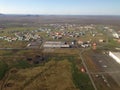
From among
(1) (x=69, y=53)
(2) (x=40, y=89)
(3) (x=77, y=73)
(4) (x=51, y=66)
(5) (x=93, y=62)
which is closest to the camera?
(2) (x=40, y=89)

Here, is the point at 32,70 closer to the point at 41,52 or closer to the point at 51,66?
the point at 51,66

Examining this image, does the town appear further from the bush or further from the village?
the village

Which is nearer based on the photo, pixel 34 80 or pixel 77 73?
pixel 34 80

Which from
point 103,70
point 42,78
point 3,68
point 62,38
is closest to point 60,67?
point 42,78

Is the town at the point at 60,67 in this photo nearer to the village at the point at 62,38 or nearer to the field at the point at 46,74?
the field at the point at 46,74

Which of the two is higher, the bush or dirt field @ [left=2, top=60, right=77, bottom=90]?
dirt field @ [left=2, top=60, right=77, bottom=90]

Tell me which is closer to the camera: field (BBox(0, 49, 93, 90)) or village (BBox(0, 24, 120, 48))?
field (BBox(0, 49, 93, 90))

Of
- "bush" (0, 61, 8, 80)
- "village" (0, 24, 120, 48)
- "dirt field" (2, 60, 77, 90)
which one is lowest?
"village" (0, 24, 120, 48)

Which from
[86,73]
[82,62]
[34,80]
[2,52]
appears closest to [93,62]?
[82,62]

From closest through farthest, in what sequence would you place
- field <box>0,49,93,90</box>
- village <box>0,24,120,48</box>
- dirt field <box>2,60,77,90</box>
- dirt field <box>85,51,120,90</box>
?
dirt field <box>2,60,77,90</box> → field <box>0,49,93,90</box> → dirt field <box>85,51,120,90</box> → village <box>0,24,120,48</box>

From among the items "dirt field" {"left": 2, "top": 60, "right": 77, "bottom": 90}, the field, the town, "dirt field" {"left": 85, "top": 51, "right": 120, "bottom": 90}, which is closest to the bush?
the town

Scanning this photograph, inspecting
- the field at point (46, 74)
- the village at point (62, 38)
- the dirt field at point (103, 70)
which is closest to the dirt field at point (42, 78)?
the field at point (46, 74)
